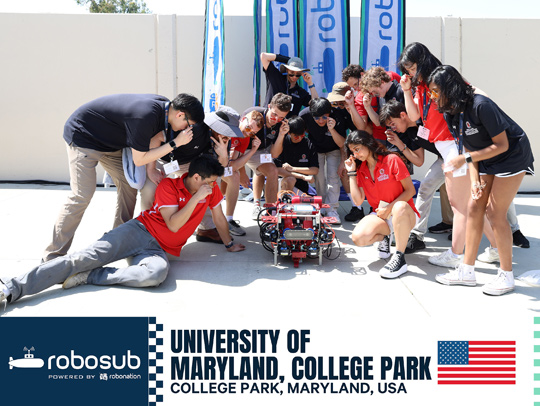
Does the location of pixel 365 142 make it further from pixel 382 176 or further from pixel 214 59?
pixel 214 59

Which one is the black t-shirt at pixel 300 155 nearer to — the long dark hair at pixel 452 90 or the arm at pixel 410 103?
the arm at pixel 410 103

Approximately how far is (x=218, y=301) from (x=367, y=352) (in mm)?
1111

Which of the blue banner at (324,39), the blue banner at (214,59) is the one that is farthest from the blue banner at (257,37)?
the blue banner at (214,59)

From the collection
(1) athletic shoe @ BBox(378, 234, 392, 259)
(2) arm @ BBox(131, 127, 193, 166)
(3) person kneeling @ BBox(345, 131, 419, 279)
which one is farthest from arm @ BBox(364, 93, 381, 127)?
(2) arm @ BBox(131, 127, 193, 166)

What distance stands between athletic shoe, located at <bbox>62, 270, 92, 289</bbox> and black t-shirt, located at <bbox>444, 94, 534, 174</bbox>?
2.78 meters

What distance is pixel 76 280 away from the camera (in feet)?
11.6

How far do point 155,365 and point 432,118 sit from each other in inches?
117

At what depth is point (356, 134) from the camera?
166 inches

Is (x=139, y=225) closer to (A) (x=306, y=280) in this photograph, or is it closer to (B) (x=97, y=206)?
(A) (x=306, y=280)

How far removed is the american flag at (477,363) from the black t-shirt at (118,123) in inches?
96.7

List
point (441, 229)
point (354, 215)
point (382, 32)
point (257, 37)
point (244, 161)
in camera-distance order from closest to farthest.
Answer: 1. point (244, 161)
2. point (441, 229)
3. point (354, 215)
4. point (382, 32)
5. point (257, 37)

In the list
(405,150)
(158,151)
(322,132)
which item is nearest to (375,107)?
(322,132)

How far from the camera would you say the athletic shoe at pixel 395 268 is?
395 cm

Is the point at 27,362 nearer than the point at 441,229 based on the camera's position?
Yes
